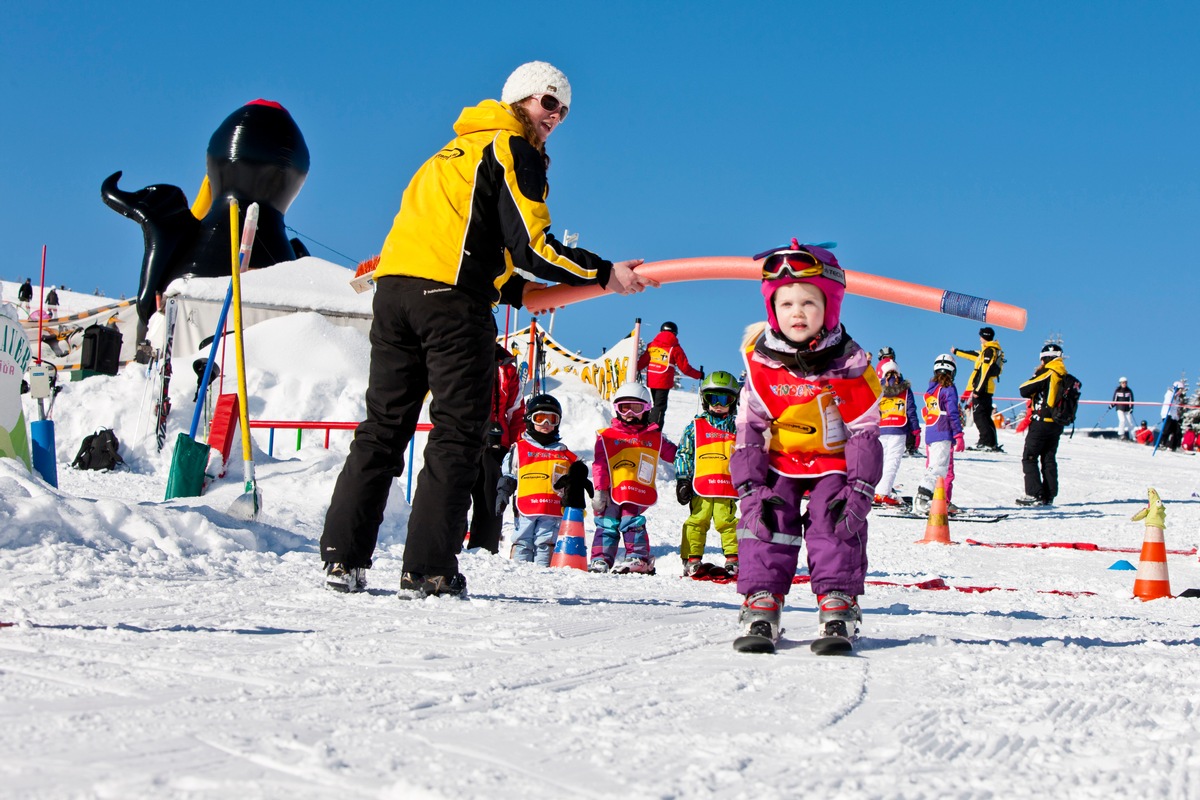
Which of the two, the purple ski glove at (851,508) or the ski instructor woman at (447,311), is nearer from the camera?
the purple ski glove at (851,508)

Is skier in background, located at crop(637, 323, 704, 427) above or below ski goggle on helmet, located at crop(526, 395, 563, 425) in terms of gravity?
above

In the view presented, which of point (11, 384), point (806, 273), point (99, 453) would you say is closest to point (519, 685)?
point (806, 273)

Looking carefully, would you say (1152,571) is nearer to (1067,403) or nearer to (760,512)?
(760,512)

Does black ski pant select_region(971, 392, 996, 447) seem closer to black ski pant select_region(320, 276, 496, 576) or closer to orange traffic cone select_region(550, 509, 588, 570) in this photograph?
orange traffic cone select_region(550, 509, 588, 570)

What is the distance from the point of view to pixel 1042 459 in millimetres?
13992

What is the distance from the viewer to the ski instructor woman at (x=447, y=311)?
3824 mm

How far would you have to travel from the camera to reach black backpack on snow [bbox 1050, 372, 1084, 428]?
13875 mm

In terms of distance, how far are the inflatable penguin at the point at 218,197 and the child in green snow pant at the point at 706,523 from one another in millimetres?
14240

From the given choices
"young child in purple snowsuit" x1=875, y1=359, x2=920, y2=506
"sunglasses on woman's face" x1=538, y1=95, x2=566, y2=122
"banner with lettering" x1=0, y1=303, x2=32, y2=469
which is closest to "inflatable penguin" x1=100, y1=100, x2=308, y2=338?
"young child in purple snowsuit" x1=875, y1=359, x2=920, y2=506

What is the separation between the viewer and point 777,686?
241 cm

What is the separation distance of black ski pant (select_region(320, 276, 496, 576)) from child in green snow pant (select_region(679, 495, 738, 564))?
387cm

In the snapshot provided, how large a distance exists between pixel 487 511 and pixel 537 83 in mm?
4781

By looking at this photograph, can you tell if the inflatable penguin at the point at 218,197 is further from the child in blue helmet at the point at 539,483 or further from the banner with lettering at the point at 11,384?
the banner with lettering at the point at 11,384

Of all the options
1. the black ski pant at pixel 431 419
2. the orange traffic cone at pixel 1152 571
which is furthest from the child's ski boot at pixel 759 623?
the orange traffic cone at pixel 1152 571
